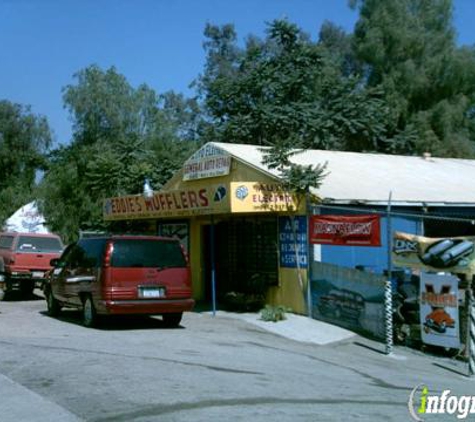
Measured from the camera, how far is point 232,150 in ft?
63.9

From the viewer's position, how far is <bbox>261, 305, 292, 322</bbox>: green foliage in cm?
1559

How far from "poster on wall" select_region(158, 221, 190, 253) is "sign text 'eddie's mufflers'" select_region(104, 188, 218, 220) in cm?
125

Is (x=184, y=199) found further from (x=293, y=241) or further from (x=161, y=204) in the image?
(x=293, y=241)

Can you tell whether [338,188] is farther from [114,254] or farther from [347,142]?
[347,142]

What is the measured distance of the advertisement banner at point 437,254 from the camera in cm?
1234

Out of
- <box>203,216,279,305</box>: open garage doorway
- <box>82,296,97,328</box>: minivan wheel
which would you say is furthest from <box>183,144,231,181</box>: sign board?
<box>82,296,97,328</box>: minivan wheel

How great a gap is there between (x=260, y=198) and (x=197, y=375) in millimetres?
7405

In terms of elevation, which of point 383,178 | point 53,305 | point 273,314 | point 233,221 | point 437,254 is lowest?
point 273,314

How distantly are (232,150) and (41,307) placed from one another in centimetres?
627

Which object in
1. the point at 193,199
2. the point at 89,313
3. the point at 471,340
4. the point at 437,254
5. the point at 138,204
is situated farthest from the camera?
the point at 138,204

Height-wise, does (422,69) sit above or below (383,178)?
above

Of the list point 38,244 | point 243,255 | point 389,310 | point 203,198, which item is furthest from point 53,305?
point 389,310

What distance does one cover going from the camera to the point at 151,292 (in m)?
13.8

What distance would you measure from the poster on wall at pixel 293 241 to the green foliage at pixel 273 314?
1.08 metres
